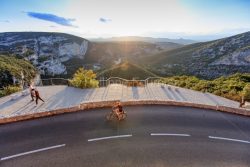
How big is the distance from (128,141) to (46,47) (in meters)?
141

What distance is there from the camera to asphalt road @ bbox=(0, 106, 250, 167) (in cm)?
1082

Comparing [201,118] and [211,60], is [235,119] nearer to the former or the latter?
[201,118]

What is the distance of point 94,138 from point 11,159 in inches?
137

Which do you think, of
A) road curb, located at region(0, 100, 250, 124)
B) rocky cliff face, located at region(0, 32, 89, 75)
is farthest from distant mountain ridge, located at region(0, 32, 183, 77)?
road curb, located at region(0, 100, 250, 124)

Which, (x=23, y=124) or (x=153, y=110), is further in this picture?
(x=153, y=110)

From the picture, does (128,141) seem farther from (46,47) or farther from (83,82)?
(46,47)

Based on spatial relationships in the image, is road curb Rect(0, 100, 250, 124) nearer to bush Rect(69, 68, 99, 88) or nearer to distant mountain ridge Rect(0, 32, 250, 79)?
bush Rect(69, 68, 99, 88)

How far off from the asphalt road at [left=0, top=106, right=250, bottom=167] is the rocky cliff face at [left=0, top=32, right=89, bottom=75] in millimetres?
102625

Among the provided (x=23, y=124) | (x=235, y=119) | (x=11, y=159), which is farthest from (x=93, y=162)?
(x=235, y=119)

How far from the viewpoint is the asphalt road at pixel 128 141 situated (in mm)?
10820

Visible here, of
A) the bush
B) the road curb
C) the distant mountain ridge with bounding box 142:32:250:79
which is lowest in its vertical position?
the distant mountain ridge with bounding box 142:32:250:79

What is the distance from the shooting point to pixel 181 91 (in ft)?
76.4

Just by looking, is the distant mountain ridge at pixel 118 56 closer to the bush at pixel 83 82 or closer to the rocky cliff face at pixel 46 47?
the rocky cliff face at pixel 46 47

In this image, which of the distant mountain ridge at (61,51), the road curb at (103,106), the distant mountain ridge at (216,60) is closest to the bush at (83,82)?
the road curb at (103,106)
